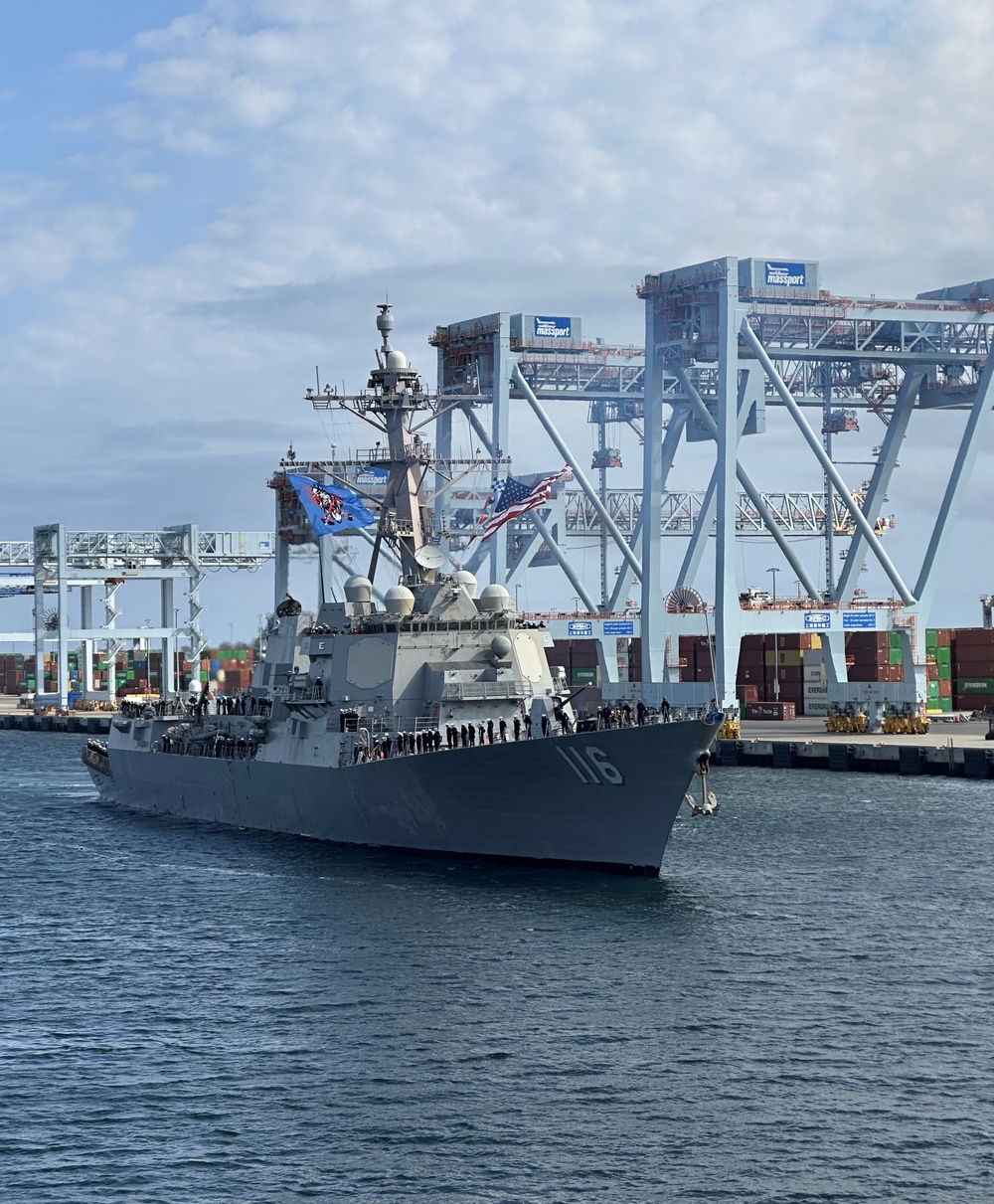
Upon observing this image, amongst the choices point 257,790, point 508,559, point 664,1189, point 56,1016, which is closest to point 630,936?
point 56,1016

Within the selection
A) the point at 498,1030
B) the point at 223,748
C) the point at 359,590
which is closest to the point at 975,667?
the point at 223,748

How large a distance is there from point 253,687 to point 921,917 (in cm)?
1910

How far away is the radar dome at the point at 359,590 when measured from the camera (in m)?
37.3

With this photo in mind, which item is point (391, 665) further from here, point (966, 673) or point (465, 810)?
point (966, 673)

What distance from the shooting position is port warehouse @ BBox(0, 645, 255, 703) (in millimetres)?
117238

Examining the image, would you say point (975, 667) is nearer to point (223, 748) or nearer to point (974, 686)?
point (974, 686)

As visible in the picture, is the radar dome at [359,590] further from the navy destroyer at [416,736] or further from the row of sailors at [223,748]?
the row of sailors at [223,748]

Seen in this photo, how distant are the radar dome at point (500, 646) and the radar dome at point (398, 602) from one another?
285cm

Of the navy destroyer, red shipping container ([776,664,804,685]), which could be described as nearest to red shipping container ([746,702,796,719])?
red shipping container ([776,664,804,685])

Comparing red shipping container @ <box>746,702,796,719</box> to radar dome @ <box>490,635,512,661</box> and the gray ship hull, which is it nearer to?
the gray ship hull

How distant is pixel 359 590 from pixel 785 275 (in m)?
27.3

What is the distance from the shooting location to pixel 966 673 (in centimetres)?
7275

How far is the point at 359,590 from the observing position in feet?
123

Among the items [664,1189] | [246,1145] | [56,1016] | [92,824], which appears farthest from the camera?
[92,824]
